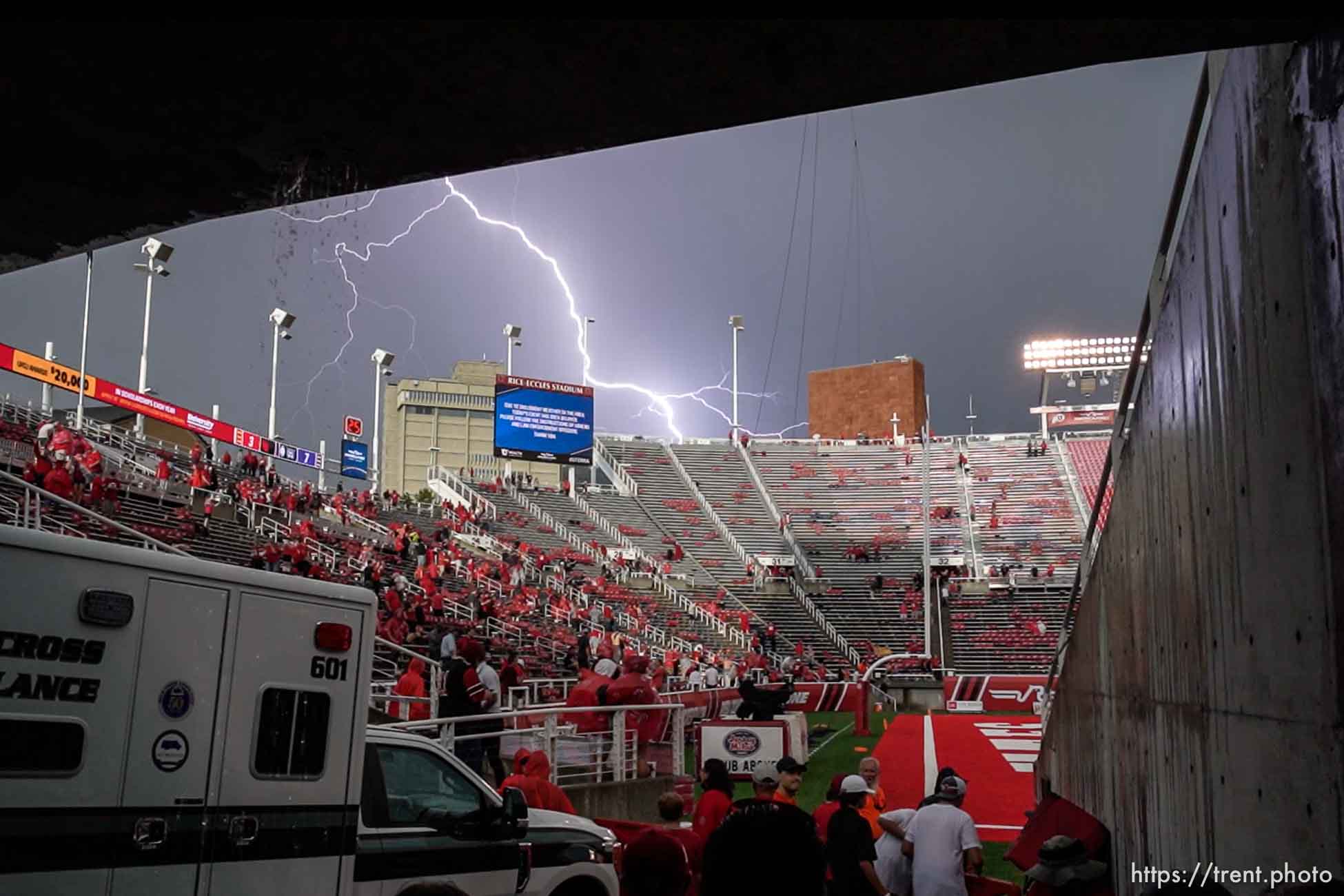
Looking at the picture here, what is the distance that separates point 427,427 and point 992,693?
316 feet

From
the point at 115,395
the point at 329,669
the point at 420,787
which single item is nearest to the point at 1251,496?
the point at 329,669

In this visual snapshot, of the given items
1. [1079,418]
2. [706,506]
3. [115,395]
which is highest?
[1079,418]

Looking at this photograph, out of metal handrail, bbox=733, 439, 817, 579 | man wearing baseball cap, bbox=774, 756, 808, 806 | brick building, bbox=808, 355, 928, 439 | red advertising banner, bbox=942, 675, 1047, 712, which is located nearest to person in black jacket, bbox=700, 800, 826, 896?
man wearing baseball cap, bbox=774, 756, 808, 806

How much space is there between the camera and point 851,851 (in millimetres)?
6703

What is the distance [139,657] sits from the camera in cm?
491

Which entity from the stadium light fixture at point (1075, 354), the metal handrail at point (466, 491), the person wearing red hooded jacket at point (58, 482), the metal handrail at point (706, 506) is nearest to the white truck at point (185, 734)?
the person wearing red hooded jacket at point (58, 482)

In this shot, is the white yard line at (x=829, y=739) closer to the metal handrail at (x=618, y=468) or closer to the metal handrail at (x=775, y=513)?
the metal handrail at (x=775, y=513)

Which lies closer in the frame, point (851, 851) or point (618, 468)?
point (851, 851)

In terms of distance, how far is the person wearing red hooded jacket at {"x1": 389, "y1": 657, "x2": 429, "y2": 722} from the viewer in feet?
50.1

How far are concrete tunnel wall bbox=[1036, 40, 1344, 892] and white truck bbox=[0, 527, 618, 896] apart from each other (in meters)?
3.89

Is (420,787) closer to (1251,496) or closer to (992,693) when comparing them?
(1251,496)

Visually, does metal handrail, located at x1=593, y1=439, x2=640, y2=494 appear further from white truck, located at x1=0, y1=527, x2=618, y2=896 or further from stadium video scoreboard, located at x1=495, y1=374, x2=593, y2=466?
white truck, located at x1=0, y1=527, x2=618, y2=896

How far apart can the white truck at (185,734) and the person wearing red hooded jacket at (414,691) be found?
884cm

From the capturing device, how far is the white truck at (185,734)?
454 centimetres
